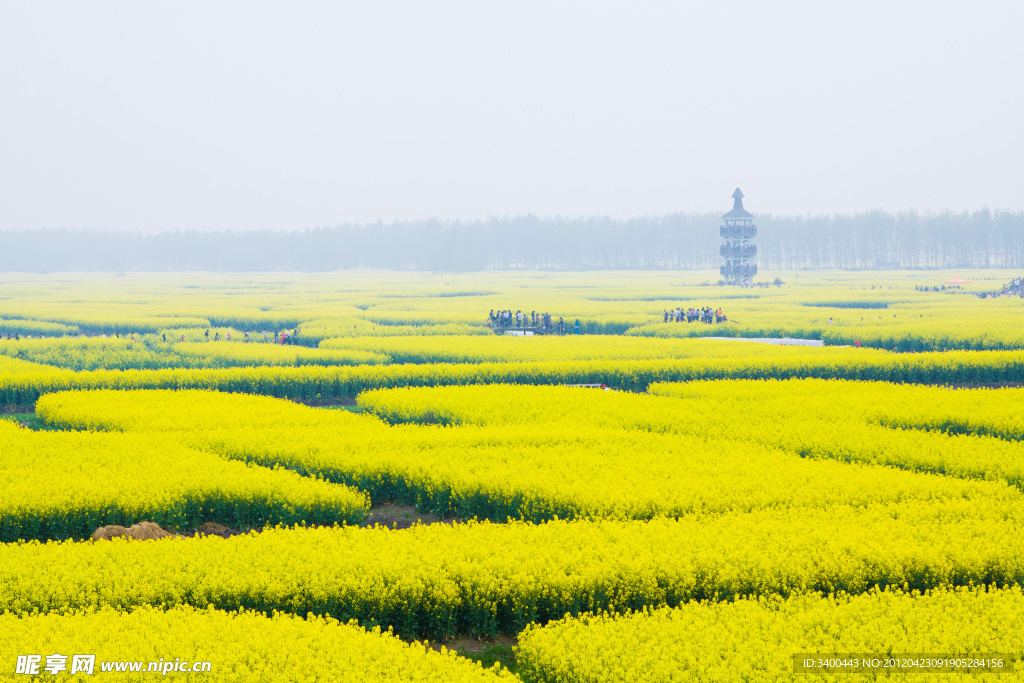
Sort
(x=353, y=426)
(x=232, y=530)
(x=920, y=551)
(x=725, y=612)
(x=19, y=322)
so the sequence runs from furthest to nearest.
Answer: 1. (x=19, y=322)
2. (x=353, y=426)
3. (x=232, y=530)
4. (x=920, y=551)
5. (x=725, y=612)

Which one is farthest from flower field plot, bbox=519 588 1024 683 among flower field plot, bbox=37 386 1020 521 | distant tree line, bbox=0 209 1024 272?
distant tree line, bbox=0 209 1024 272

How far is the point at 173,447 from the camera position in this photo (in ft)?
52.5

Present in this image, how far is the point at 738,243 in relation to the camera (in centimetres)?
9050

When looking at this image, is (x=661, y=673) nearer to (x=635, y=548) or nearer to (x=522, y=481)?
(x=635, y=548)

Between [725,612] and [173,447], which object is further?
[173,447]

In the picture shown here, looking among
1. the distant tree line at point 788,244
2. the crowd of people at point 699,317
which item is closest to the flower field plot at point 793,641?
the crowd of people at point 699,317

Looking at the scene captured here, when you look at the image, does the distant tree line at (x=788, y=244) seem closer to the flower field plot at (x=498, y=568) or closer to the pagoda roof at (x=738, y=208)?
the pagoda roof at (x=738, y=208)

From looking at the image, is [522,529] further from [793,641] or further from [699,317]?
[699,317]

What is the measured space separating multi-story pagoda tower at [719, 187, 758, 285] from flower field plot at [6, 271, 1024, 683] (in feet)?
216

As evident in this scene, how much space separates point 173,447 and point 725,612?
11.1 meters

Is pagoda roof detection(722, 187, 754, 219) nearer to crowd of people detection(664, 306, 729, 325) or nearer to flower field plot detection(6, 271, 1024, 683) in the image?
crowd of people detection(664, 306, 729, 325)

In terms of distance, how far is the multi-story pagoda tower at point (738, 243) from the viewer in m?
88.2

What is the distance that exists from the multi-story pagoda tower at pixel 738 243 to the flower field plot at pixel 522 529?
6598 cm

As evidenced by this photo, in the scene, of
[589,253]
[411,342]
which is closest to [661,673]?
[411,342]
